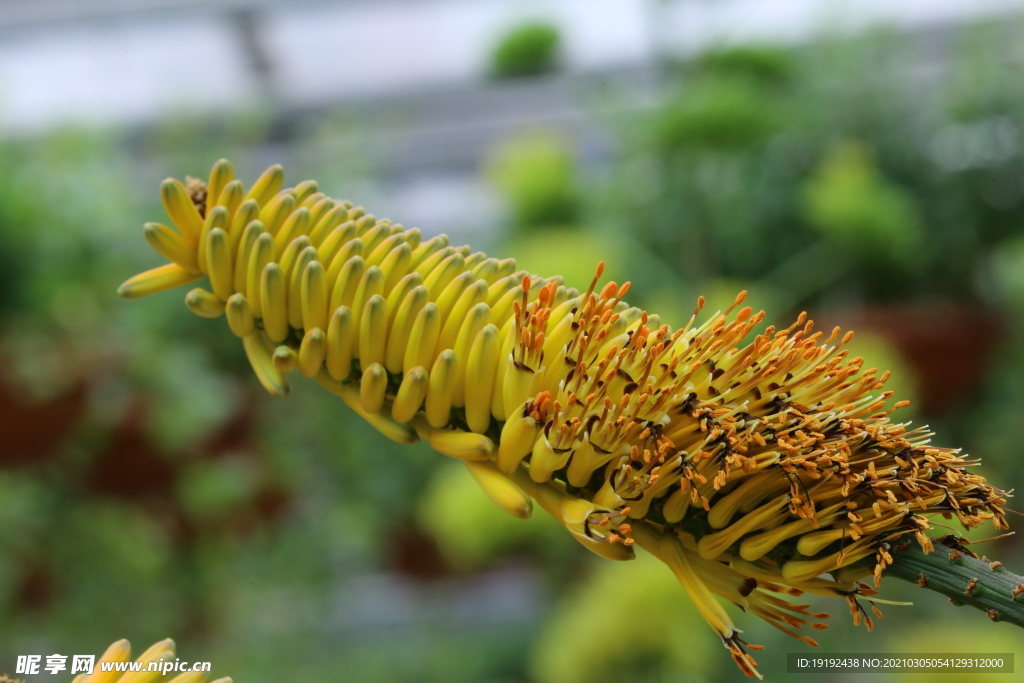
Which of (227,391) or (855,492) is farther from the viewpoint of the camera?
(227,391)

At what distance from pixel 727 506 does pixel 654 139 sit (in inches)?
74.3

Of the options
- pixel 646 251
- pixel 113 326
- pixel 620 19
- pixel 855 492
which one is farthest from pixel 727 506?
pixel 620 19

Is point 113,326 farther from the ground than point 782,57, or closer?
closer

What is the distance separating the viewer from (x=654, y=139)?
6.73 feet

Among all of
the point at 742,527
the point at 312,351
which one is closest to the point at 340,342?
the point at 312,351

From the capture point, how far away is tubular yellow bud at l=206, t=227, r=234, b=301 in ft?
0.96

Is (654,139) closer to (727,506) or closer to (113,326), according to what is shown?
(113,326)

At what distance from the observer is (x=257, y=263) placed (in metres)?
0.29

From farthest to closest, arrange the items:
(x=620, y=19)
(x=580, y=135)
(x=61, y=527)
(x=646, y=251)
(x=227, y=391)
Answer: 1. (x=580, y=135)
2. (x=620, y=19)
3. (x=646, y=251)
4. (x=227, y=391)
5. (x=61, y=527)

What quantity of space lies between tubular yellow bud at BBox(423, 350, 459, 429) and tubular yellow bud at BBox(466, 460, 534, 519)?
2 centimetres

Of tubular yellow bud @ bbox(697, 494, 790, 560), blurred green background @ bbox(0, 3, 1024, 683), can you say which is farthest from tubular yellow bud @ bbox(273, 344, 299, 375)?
blurred green background @ bbox(0, 3, 1024, 683)

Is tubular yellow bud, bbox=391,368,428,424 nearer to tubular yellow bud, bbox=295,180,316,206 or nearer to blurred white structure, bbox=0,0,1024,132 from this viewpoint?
tubular yellow bud, bbox=295,180,316,206

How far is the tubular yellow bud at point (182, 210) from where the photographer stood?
0.98 feet

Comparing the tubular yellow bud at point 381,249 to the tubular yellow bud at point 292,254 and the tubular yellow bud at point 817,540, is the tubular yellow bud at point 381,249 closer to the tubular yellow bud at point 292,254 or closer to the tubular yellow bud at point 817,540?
the tubular yellow bud at point 292,254
